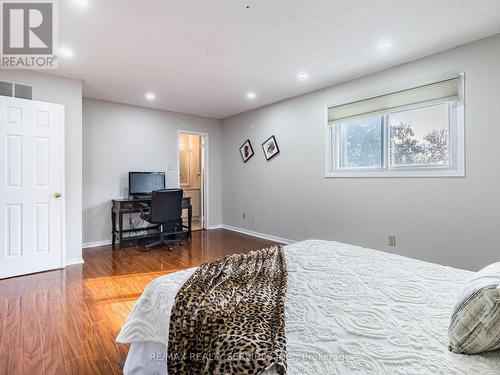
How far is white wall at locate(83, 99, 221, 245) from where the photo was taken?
4445 mm

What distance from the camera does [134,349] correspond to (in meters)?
1.35

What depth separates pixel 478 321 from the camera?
2.82 feet

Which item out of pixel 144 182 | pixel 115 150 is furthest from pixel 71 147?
pixel 144 182

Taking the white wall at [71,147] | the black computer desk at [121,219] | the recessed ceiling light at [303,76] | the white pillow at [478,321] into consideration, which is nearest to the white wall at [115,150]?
the black computer desk at [121,219]

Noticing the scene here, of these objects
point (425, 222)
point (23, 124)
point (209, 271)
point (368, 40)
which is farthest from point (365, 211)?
point (23, 124)

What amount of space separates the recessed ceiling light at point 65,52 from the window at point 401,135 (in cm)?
320

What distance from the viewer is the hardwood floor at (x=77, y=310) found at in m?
1.67

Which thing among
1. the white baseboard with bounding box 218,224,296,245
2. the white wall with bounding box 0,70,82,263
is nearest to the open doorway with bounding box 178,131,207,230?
the white baseboard with bounding box 218,224,296,245

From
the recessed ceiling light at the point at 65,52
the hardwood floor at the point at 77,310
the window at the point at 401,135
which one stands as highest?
the recessed ceiling light at the point at 65,52

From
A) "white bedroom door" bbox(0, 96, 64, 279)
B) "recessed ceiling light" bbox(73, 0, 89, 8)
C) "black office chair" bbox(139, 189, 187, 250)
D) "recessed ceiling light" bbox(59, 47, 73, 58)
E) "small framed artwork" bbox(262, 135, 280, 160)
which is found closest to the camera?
"recessed ceiling light" bbox(73, 0, 89, 8)

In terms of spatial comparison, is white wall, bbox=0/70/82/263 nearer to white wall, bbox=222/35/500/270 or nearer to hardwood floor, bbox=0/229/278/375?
hardwood floor, bbox=0/229/278/375

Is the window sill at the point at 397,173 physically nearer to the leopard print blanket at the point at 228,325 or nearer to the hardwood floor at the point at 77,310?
the hardwood floor at the point at 77,310

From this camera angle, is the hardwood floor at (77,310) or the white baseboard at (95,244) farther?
the white baseboard at (95,244)

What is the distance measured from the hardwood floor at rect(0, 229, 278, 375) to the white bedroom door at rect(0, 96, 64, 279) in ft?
0.86
